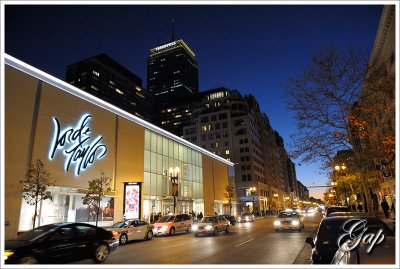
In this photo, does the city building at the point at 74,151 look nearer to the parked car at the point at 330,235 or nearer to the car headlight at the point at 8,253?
the car headlight at the point at 8,253

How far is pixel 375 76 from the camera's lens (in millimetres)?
22906

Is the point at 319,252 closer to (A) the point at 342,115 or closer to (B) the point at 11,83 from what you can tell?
(A) the point at 342,115

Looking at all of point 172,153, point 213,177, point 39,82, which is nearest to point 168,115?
point 213,177

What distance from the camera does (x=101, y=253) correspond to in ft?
40.4

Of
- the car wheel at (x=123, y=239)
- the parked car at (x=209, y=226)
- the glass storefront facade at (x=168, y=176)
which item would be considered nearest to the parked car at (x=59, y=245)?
the car wheel at (x=123, y=239)

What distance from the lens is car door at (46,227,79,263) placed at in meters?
10.5

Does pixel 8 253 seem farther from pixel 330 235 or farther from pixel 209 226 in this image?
pixel 209 226

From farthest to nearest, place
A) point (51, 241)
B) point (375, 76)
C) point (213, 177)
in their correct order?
point (213, 177) < point (375, 76) < point (51, 241)

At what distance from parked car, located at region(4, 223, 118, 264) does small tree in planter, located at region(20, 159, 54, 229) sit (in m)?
13.2

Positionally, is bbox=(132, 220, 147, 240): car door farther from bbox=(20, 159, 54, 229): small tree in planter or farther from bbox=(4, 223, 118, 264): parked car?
bbox=(4, 223, 118, 264): parked car

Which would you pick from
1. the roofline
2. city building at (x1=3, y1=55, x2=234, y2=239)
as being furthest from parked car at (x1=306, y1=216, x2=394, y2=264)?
the roofline

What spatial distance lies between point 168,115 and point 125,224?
551ft

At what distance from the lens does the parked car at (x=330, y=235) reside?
8836mm

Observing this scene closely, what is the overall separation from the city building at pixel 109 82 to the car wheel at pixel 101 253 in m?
131
